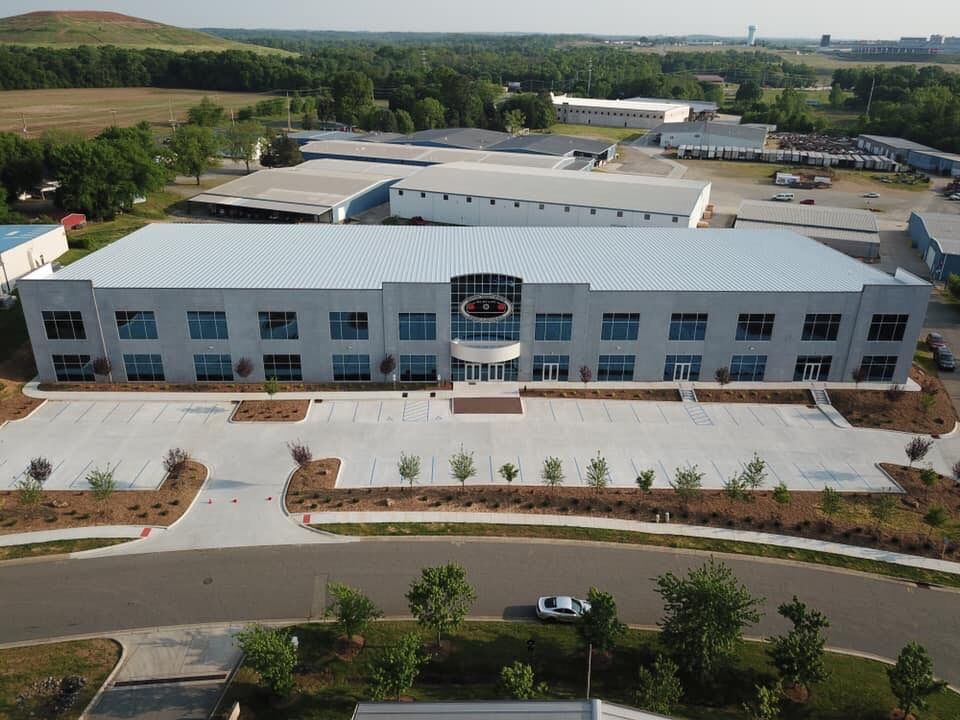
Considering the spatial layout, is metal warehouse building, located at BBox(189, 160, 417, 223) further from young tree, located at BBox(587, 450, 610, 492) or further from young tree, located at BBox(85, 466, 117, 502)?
young tree, located at BBox(587, 450, 610, 492)

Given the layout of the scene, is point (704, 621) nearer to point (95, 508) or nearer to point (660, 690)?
point (660, 690)

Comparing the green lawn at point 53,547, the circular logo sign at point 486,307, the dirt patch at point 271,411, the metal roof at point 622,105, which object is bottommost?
the green lawn at point 53,547

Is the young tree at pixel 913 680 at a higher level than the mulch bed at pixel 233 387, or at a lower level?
higher

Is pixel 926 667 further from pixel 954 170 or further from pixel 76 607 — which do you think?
pixel 954 170

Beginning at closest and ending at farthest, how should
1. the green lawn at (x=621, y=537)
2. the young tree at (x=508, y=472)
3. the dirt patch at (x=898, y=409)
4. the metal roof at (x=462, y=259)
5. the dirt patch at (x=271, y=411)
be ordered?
the green lawn at (x=621, y=537) → the young tree at (x=508, y=472) → the dirt patch at (x=271, y=411) → the dirt patch at (x=898, y=409) → the metal roof at (x=462, y=259)

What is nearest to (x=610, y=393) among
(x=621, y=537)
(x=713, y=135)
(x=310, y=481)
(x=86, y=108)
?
(x=621, y=537)

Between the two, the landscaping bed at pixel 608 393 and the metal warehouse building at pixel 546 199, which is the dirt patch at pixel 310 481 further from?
the metal warehouse building at pixel 546 199

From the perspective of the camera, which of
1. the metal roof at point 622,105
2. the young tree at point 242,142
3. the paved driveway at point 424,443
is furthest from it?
the metal roof at point 622,105

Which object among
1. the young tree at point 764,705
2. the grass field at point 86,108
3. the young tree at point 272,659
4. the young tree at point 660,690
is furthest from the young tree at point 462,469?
the grass field at point 86,108
